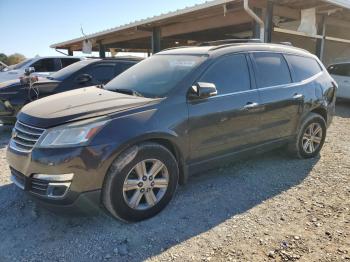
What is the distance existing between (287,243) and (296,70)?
285 centimetres

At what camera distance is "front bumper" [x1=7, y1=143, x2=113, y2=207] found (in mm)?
2895

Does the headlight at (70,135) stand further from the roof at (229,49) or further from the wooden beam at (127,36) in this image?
the wooden beam at (127,36)

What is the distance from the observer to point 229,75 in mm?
Result: 4059

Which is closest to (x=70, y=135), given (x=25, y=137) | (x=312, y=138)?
(x=25, y=137)

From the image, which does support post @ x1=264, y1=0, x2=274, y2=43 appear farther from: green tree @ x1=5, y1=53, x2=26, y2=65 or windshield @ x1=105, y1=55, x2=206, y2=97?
green tree @ x1=5, y1=53, x2=26, y2=65

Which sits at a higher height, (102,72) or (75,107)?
(75,107)

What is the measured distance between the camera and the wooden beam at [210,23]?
35.9 feet

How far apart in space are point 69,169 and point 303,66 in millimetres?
3909

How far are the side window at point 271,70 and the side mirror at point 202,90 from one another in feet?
3.45

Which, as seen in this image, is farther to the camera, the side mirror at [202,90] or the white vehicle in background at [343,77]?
the white vehicle in background at [343,77]

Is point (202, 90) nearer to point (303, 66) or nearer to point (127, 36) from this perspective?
point (303, 66)

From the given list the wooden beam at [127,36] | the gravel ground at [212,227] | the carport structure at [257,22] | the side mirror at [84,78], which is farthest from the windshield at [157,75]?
the wooden beam at [127,36]

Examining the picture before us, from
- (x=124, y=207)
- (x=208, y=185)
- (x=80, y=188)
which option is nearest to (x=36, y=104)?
(x=80, y=188)

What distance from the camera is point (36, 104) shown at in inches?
145
